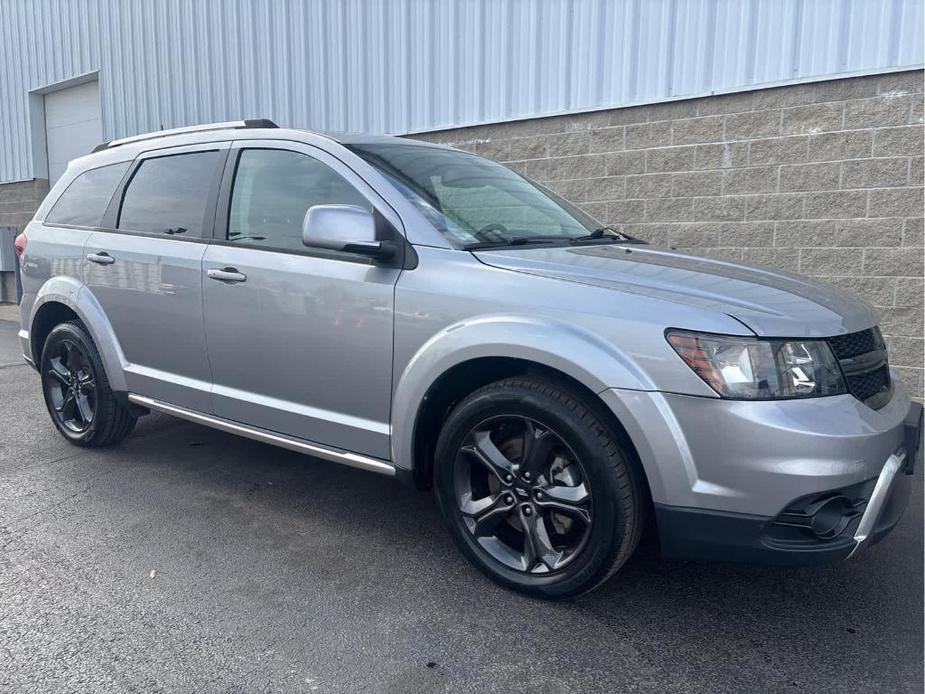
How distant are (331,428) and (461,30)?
5.31 m

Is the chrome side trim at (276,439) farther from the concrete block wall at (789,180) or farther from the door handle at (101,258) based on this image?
the concrete block wall at (789,180)

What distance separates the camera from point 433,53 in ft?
24.3

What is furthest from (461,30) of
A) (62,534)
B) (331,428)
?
(62,534)

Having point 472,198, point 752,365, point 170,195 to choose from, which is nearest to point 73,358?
point 170,195

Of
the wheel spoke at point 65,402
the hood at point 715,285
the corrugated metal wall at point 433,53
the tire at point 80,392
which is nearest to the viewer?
the hood at point 715,285

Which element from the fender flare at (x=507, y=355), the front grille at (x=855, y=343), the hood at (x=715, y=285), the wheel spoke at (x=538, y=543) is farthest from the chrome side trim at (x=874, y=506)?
the wheel spoke at (x=538, y=543)

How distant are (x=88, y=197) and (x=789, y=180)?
194 inches

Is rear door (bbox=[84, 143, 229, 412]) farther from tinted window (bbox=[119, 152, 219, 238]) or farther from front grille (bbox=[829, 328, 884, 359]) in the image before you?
front grille (bbox=[829, 328, 884, 359])

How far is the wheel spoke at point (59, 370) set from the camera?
4465 mm

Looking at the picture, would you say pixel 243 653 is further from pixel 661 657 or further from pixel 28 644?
pixel 661 657

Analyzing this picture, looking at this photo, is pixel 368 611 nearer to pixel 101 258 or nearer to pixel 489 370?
pixel 489 370

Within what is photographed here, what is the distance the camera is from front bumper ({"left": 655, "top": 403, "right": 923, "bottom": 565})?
7.41 ft

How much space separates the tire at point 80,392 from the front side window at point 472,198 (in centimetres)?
215

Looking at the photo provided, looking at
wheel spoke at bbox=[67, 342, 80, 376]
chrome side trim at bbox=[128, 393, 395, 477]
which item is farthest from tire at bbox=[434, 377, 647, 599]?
wheel spoke at bbox=[67, 342, 80, 376]
